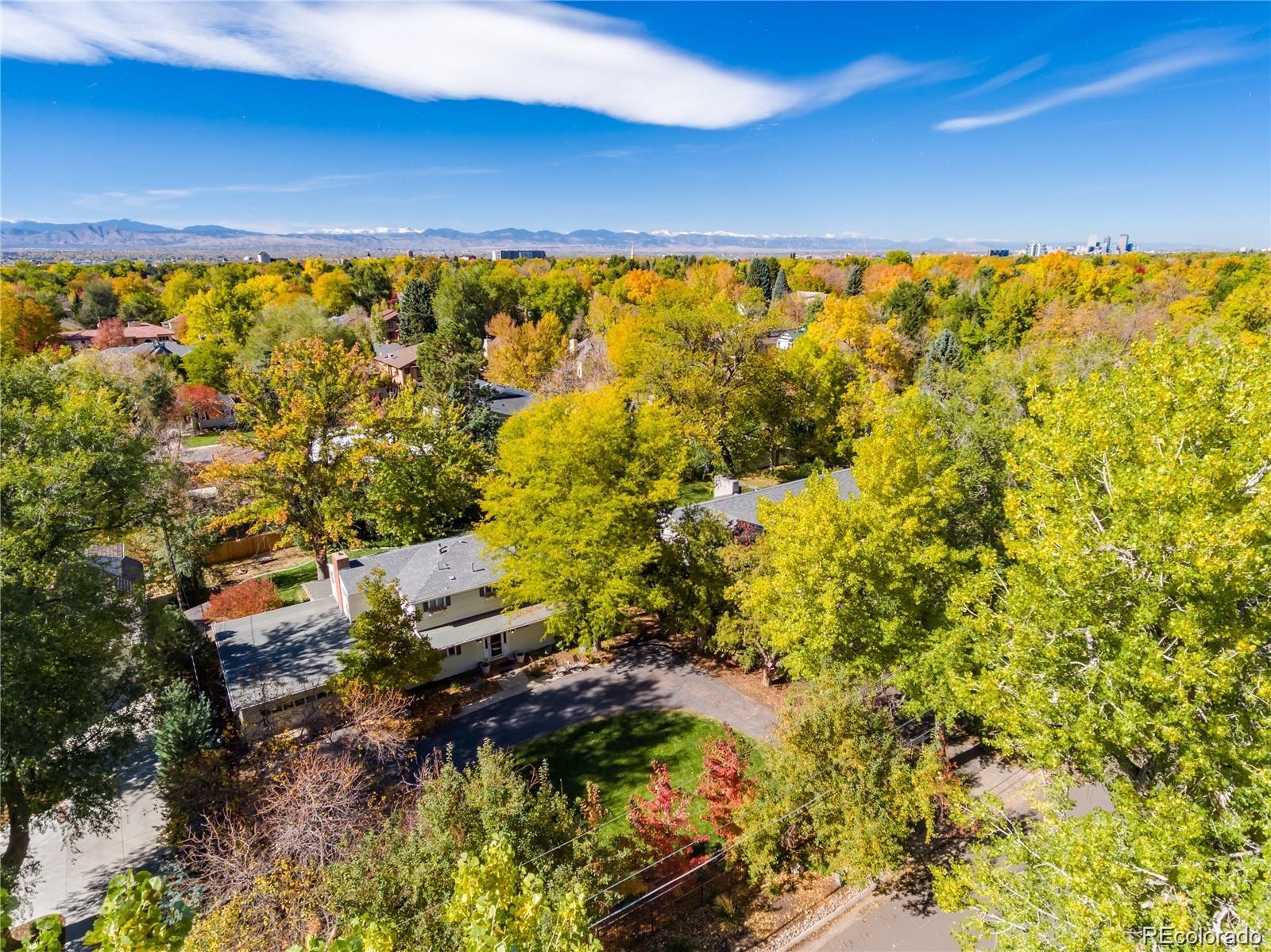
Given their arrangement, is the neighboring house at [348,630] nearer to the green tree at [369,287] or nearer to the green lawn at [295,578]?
the green lawn at [295,578]

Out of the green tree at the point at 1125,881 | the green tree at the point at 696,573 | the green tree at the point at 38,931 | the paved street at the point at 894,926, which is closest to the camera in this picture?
the green tree at the point at 38,931

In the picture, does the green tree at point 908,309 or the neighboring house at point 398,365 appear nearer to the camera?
the neighboring house at point 398,365

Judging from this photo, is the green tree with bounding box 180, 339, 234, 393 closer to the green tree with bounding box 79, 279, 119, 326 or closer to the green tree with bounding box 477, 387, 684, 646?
the green tree with bounding box 79, 279, 119, 326

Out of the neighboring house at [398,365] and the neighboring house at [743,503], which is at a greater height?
the neighboring house at [398,365]

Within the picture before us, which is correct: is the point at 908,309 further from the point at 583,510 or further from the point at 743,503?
the point at 583,510

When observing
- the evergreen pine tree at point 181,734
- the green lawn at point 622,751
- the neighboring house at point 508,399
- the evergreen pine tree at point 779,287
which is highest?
the evergreen pine tree at point 779,287

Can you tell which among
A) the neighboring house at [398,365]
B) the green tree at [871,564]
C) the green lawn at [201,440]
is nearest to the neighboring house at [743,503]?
the green tree at [871,564]

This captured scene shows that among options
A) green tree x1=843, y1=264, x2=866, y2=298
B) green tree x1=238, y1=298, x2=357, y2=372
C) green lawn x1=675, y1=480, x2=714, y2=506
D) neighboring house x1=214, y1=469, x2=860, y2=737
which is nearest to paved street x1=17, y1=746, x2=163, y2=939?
neighboring house x1=214, y1=469, x2=860, y2=737

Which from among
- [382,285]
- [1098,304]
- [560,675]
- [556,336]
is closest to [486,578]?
[560,675]
